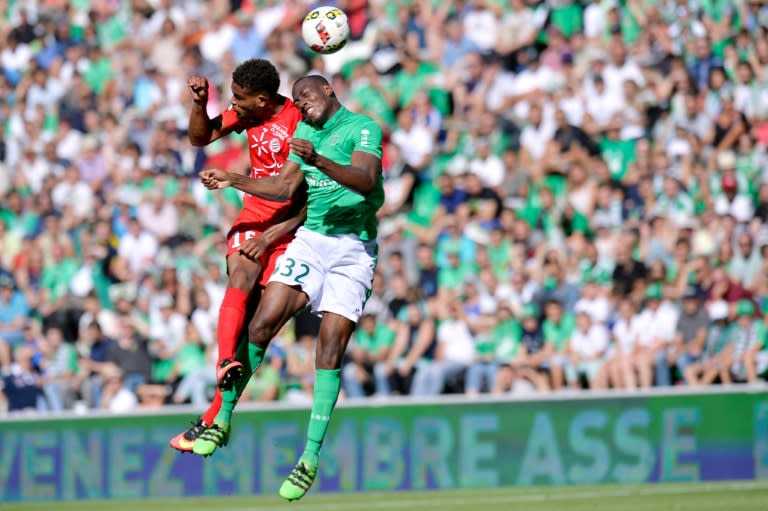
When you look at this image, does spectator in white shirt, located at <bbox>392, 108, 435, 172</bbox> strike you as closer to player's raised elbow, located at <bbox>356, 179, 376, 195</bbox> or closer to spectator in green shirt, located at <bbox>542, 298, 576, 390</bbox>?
spectator in green shirt, located at <bbox>542, 298, 576, 390</bbox>

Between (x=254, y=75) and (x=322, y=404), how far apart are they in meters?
2.42

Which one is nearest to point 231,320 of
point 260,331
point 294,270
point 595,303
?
point 260,331

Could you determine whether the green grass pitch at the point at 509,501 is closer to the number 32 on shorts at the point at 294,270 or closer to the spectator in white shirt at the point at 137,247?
the spectator in white shirt at the point at 137,247

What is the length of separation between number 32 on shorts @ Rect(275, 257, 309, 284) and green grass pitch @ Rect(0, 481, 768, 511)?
15.1 ft

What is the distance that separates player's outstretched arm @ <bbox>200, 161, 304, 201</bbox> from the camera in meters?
10.5

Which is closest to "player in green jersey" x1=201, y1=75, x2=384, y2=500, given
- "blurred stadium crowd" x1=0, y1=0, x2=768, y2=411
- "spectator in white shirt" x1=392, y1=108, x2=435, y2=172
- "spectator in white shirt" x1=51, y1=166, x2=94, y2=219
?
"blurred stadium crowd" x1=0, y1=0, x2=768, y2=411

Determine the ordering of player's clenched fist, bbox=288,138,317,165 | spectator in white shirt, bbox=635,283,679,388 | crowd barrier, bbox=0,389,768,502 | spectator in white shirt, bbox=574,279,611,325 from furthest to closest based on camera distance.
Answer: spectator in white shirt, bbox=574,279,611,325
spectator in white shirt, bbox=635,283,679,388
crowd barrier, bbox=0,389,768,502
player's clenched fist, bbox=288,138,317,165

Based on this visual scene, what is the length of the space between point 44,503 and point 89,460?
73 centimetres

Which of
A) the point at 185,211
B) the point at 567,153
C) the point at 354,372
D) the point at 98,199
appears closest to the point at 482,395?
the point at 354,372

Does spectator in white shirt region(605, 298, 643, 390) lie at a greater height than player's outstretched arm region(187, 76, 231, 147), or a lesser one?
lesser

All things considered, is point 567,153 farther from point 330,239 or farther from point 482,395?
point 330,239

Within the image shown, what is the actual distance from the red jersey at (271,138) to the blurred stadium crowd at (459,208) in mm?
6316

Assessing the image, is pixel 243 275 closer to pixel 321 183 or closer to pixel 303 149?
pixel 321 183

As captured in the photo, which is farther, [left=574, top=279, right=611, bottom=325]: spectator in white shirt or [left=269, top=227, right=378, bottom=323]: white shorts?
[left=574, top=279, right=611, bottom=325]: spectator in white shirt
